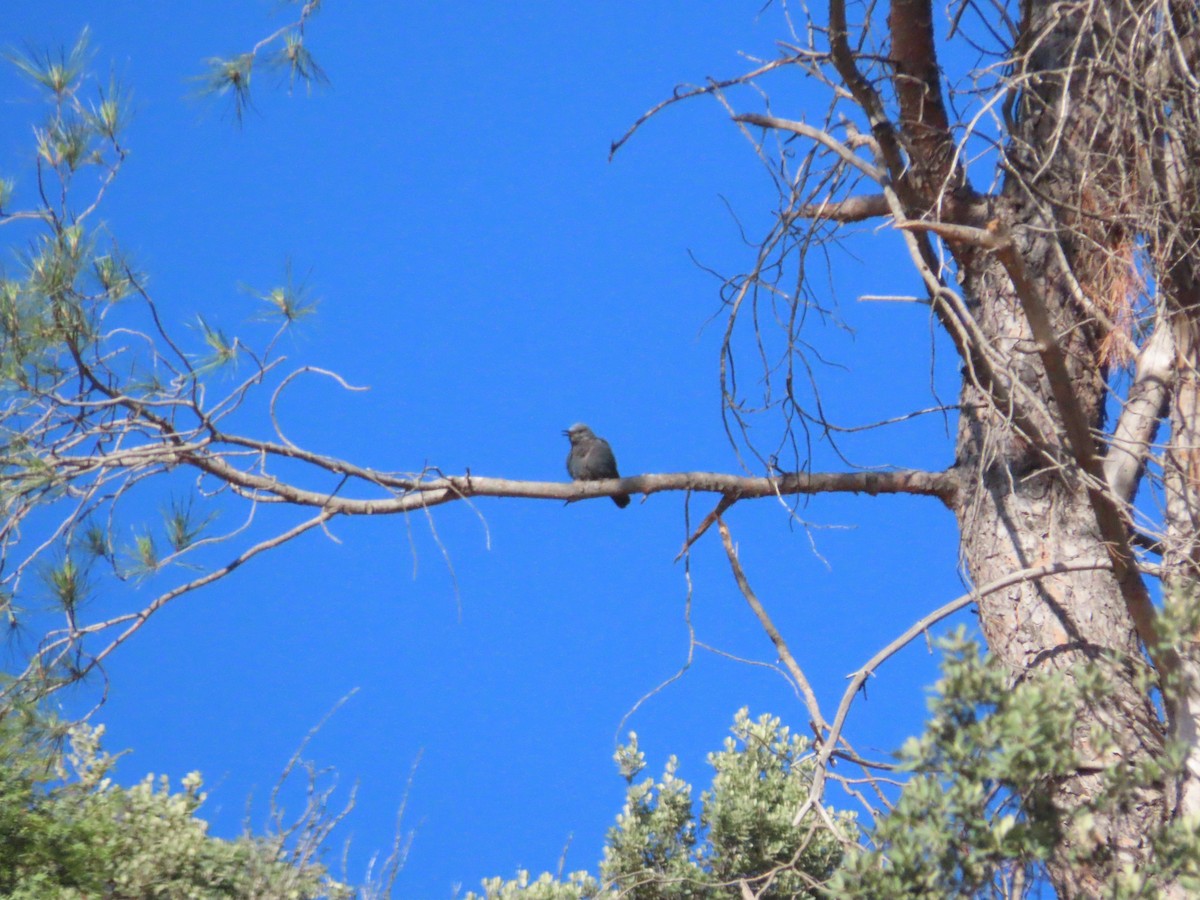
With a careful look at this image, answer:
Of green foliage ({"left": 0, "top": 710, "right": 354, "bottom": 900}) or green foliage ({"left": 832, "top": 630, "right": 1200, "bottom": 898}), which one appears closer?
green foliage ({"left": 832, "top": 630, "right": 1200, "bottom": 898})

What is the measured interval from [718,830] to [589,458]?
79.2 inches

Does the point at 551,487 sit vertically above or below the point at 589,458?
below

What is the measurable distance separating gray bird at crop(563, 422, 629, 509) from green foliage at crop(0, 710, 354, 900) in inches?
95.5

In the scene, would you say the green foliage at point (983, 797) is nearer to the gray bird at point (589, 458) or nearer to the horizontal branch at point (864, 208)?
the horizontal branch at point (864, 208)

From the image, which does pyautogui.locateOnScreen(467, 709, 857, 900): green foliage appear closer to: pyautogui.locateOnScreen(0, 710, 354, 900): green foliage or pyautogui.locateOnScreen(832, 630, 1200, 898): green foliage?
pyautogui.locateOnScreen(0, 710, 354, 900): green foliage

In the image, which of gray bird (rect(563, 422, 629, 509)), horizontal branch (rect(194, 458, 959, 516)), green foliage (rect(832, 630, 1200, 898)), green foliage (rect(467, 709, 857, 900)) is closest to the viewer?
green foliage (rect(832, 630, 1200, 898))

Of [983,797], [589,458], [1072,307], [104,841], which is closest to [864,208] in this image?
[1072,307]

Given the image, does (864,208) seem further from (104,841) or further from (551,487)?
(104,841)

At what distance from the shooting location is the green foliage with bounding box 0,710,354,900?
4.05 meters

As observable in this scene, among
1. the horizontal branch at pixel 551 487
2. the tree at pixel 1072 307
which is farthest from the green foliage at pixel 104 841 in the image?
the tree at pixel 1072 307

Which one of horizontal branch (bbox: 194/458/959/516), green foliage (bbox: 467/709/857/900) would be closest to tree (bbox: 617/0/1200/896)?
horizontal branch (bbox: 194/458/959/516)

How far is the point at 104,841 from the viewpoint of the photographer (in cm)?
438

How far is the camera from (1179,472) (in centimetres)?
313

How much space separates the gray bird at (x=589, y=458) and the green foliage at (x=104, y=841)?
7.96ft
